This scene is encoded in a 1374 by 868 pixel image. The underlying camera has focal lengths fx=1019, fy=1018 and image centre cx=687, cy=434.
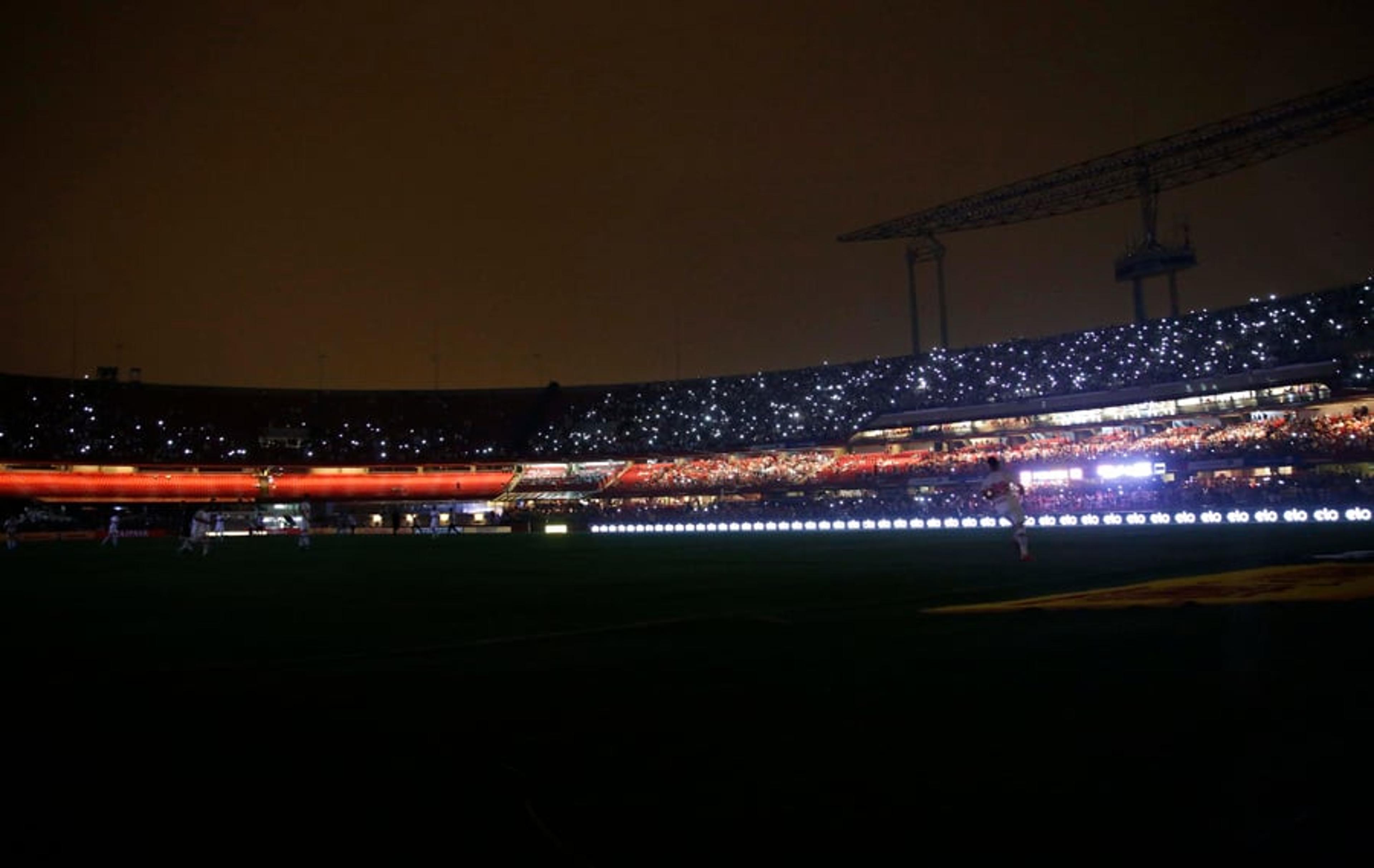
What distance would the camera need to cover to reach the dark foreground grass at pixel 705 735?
10.6ft

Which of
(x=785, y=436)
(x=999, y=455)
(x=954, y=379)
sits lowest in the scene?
(x=999, y=455)

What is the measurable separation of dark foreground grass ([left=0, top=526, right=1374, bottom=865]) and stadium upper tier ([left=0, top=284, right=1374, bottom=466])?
2562 inches

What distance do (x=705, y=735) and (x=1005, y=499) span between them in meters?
14.3

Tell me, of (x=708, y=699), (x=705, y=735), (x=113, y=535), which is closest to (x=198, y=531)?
(x=113, y=535)

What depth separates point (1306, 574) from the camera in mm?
12117

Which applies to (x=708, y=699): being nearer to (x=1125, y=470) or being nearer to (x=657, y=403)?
(x=1125, y=470)

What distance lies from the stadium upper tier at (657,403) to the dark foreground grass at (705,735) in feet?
214

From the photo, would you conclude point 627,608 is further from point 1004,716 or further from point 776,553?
point 776,553

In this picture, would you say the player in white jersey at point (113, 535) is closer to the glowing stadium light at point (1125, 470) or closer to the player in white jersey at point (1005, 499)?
the player in white jersey at point (1005, 499)

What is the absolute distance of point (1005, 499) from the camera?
702 inches

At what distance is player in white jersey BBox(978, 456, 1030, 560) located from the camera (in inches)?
669

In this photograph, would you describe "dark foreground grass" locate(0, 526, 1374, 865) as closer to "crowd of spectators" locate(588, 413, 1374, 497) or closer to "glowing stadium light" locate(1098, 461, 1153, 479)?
"crowd of spectators" locate(588, 413, 1374, 497)

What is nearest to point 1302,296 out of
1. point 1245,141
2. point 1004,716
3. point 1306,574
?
point 1245,141

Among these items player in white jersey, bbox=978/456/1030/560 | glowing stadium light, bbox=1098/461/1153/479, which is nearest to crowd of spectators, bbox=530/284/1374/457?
glowing stadium light, bbox=1098/461/1153/479
